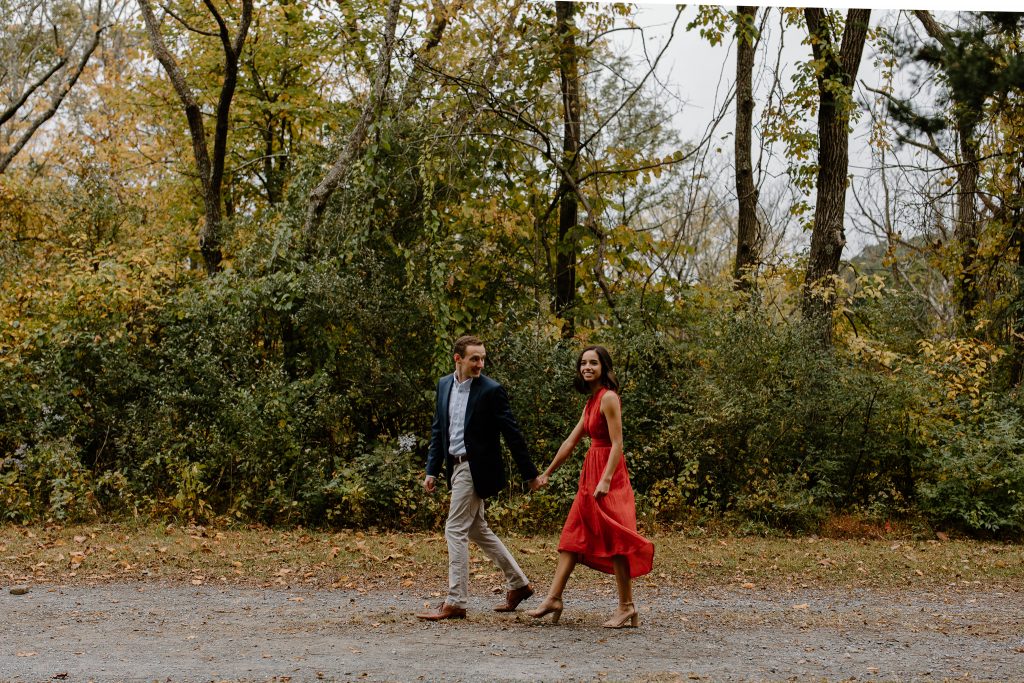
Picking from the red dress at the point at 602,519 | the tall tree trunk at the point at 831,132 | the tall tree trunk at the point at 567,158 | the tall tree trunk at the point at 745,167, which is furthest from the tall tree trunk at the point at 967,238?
the red dress at the point at 602,519

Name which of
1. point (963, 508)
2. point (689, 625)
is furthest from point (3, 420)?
point (963, 508)

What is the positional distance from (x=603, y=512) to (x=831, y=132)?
10565 mm

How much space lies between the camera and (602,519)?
617 cm

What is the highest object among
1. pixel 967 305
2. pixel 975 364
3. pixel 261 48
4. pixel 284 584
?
pixel 261 48

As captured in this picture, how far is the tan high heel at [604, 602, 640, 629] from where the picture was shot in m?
6.26

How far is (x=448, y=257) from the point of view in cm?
1230

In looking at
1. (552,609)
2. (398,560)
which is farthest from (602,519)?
(398,560)

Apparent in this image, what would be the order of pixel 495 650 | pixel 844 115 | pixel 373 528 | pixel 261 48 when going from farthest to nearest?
pixel 261 48 → pixel 844 115 → pixel 373 528 → pixel 495 650

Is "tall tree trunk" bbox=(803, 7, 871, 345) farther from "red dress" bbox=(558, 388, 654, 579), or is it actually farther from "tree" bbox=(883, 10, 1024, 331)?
"red dress" bbox=(558, 388, 654, 579)

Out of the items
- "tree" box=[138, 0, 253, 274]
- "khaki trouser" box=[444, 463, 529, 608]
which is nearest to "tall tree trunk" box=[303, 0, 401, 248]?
"tree" box=[138, 0, 253, 274]

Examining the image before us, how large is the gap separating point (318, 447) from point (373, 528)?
1356 millimetres

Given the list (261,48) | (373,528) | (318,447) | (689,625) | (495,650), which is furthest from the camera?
(261,48)

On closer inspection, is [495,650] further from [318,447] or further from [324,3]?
[324,3]

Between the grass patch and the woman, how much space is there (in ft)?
6.30
